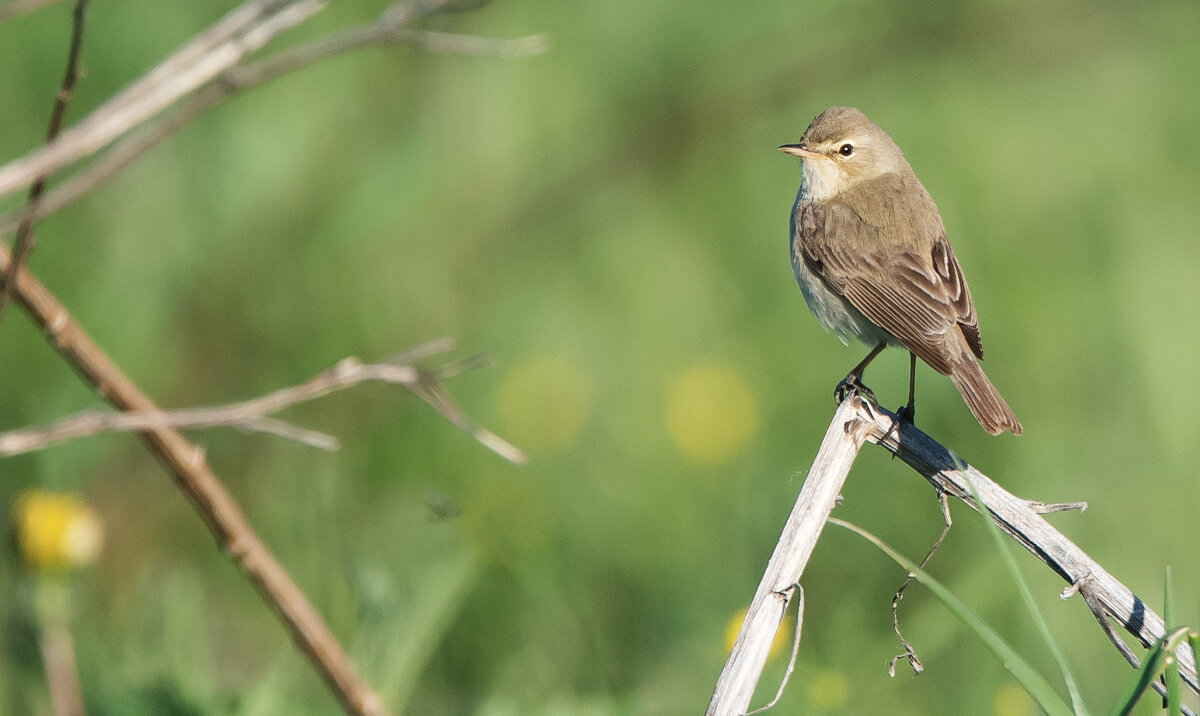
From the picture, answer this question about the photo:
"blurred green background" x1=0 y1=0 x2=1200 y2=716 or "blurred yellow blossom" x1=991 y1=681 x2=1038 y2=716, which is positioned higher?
"blurred green background" x1=0 y1=0 x2=1200 y2=716

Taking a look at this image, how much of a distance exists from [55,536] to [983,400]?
2.47 meters

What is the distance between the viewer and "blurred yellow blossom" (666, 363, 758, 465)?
590 centimetres

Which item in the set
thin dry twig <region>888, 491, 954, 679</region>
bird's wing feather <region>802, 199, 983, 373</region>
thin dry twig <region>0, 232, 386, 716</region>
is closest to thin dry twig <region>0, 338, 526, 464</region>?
thin dry twig <region>0, 232, 386, 716</region>

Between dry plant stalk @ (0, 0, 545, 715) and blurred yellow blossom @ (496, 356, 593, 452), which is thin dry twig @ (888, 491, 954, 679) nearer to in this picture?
dry plant stalk @ (0, 0, 545, 715)

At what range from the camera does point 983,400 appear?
350 centimetres

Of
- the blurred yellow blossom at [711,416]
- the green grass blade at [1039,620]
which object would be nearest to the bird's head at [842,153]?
the blurred yellow blossom at [711,416]

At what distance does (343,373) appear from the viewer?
2545 millimetres

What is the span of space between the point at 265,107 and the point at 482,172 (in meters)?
1.08

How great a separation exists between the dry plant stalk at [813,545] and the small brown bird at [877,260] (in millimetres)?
1049

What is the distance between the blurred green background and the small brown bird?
0.52 meters

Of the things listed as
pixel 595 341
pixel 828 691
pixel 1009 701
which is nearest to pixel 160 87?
pixel 828 691

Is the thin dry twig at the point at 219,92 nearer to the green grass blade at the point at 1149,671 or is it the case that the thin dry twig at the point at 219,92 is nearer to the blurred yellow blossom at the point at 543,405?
the green grass blade at the point at 1149,671

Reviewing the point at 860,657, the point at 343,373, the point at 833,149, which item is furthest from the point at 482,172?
the point at 343,373

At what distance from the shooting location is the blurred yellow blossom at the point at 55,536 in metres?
3.44
